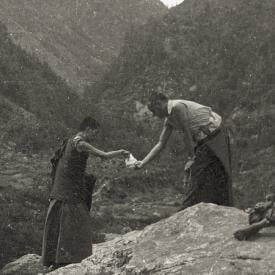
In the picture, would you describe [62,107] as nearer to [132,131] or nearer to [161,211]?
[132,131]

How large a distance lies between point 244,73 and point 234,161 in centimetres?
617

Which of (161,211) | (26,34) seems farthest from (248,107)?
(26,34)

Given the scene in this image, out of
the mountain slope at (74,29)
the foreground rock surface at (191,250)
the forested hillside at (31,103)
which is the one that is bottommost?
the foreground rock surface at (191,250)

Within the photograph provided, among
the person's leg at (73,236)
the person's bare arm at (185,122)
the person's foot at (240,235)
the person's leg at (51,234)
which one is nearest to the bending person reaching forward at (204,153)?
the person's bare arm at (185,122)

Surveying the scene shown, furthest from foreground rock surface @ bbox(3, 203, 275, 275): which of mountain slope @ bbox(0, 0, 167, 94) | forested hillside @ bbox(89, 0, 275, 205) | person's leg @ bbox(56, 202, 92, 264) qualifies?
mountain slope @ bbox(0, 0, 167, 94)

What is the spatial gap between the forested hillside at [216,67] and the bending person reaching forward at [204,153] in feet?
40.9

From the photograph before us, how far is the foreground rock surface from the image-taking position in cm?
371

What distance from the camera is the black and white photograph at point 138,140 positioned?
442cm

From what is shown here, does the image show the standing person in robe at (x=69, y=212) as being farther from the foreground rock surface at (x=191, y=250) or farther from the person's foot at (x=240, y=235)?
the person's foot at (x=240, y=235)

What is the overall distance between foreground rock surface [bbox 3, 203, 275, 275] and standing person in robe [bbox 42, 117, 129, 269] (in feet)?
4.97

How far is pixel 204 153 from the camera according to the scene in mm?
5641

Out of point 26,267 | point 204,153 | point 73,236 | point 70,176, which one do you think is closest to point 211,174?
point 204,153

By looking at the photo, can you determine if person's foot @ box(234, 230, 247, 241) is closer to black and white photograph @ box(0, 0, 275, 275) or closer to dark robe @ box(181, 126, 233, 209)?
black and white photograph @ box(0, 0, 275, 275)

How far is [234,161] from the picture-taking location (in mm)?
19141
